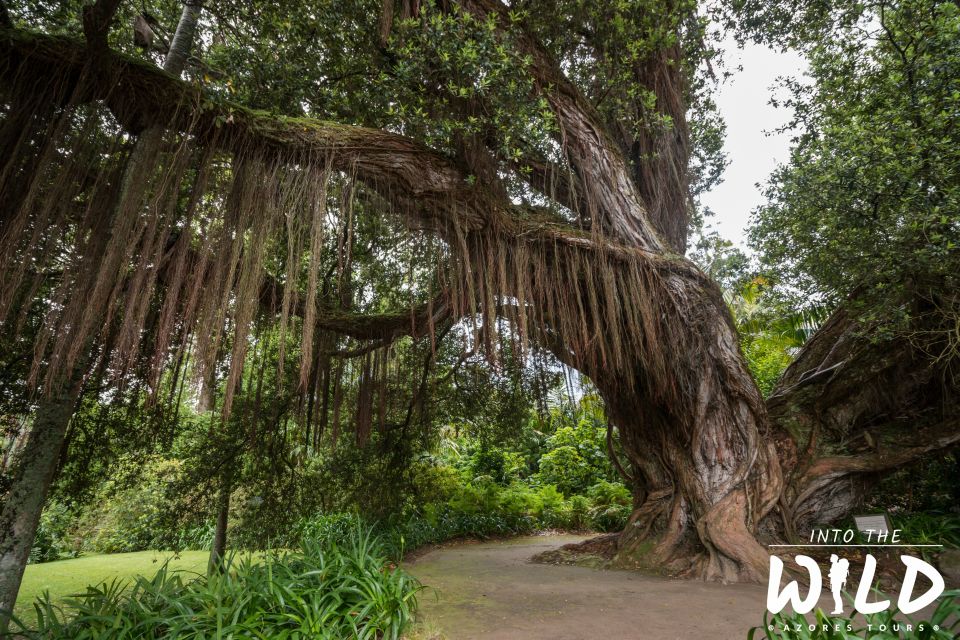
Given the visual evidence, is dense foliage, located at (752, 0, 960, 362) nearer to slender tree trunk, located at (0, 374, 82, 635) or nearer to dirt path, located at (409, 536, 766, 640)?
dirt path, located at (409, 536, 766, 640)

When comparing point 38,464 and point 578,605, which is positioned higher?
point 38,464

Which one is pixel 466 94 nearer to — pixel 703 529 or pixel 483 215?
pixel 483 215

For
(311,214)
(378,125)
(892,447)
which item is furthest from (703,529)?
(378,125)

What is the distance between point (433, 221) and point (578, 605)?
104 inches

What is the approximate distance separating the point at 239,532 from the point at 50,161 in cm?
389

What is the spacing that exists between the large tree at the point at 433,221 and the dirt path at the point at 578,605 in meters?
0.67

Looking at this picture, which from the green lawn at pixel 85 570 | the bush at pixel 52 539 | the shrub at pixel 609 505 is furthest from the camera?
the bush at pixel 52 539

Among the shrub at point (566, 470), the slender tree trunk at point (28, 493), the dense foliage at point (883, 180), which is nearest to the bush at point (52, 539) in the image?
the slender tree trunk at point (28, 493)

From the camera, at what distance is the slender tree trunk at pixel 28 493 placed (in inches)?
98.4

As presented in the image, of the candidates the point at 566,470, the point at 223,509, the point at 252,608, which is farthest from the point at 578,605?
the point at 566,470

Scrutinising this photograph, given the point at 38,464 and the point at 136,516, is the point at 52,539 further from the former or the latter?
the point at 38,464

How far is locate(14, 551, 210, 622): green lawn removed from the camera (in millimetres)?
5309

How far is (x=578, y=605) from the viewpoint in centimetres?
296

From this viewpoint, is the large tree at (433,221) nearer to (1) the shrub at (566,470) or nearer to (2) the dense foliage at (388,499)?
(2) the dense foliage at (388,499)
